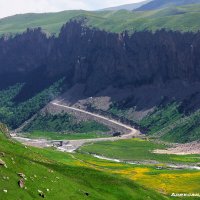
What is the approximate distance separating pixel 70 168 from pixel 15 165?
24188mm

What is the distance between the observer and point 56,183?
297 ft

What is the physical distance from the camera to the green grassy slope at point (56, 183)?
81812mm

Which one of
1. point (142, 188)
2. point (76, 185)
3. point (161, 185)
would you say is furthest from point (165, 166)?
point (76, 185)

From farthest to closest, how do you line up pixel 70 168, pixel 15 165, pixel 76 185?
1. pixel 70 168
2. pixel 76 185
3. pixel 15 165

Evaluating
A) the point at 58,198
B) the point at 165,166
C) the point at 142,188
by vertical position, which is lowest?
the point at 165,166

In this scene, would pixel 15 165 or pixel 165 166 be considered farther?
pixel 165 166

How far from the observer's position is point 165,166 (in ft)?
652

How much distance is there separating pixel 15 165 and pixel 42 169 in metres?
6.82

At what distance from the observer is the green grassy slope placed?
81812 mm

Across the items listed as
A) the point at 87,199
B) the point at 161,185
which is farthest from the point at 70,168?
the point at 161,185

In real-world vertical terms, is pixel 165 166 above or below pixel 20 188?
below

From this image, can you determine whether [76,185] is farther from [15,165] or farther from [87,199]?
[15,165]

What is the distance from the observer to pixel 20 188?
267 ft

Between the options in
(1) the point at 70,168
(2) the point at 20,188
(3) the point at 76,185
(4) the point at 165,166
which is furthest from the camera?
(4) the point at 165,166
